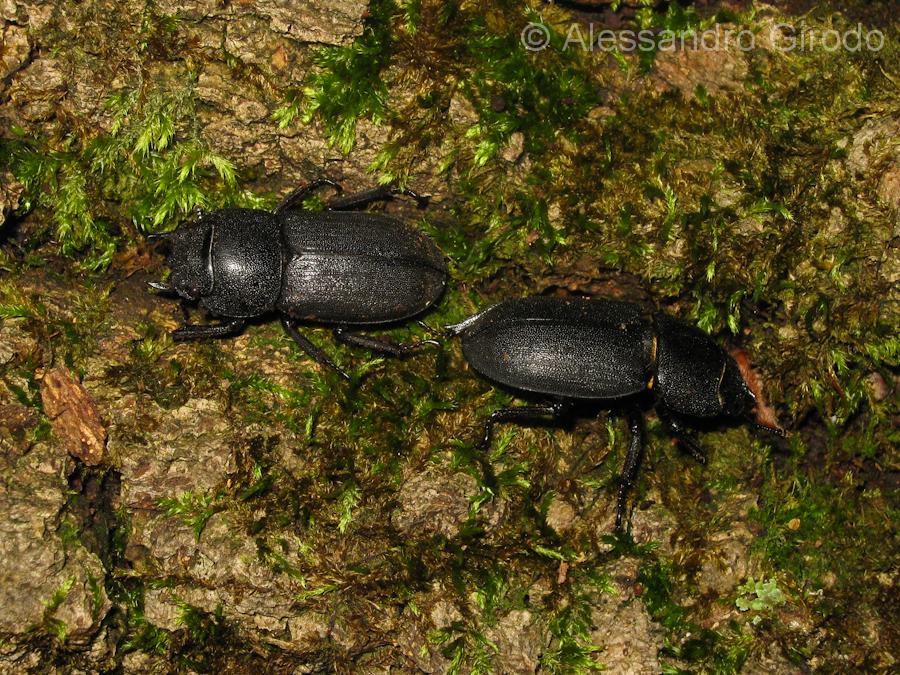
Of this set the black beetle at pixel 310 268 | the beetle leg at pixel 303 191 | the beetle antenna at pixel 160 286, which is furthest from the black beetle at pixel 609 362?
the beetle antenna at pixel 160 286

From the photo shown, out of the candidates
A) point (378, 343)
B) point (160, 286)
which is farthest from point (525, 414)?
point (160, 286)

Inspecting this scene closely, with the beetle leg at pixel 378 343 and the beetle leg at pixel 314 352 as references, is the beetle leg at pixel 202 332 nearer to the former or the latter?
the beetle leg at pixel 314 352

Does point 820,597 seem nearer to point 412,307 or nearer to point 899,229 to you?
point 899,229

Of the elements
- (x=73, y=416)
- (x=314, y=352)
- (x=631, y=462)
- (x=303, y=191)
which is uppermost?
(x=303, y=191)

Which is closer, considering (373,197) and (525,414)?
(525,414)

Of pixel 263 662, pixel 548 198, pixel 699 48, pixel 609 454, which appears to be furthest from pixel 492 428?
pixel 699 48

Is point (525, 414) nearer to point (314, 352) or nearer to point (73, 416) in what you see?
point (314, 352)
